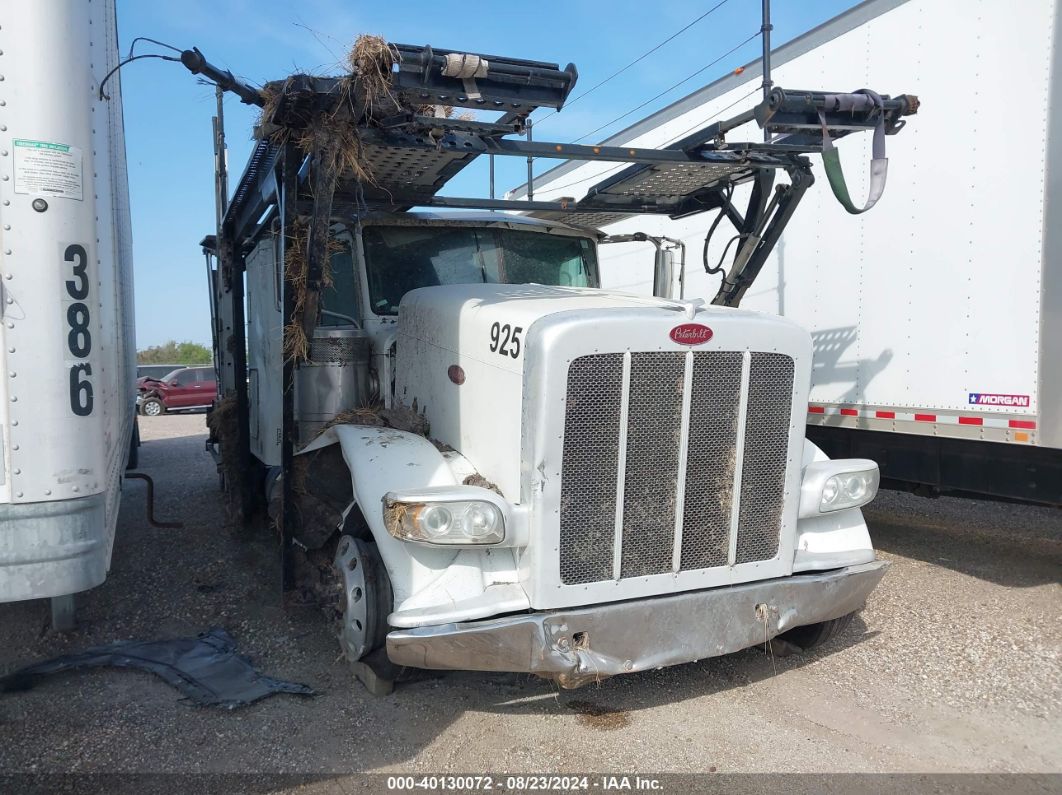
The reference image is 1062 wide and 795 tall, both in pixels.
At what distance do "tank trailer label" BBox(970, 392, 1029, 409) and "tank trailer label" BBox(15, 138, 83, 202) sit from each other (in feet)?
16.5

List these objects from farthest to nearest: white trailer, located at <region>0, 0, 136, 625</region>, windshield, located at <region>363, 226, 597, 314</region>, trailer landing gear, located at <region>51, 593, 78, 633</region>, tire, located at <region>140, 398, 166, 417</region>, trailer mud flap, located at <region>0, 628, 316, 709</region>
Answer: tire, located at <region>140, 398, 166, 417</region> → windshield, located at <region>363, 226, 597, 314</region> → trailer landing gear, located at <region>51, 593, 78, 633</region> → trailer mud flap, located at <region>0, 628, 316, 709</region> → white trailer, located at <region>0, 0, 136, 625</region>

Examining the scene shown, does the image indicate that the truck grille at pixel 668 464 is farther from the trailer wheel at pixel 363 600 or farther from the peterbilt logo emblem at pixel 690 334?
the trailer wheel at pixel 363 600

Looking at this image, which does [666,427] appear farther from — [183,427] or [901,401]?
[183,427]

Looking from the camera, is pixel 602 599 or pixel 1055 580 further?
pixel 1055 580

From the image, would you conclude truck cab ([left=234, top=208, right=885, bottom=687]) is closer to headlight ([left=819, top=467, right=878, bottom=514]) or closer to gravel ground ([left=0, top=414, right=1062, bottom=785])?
headlight ([left=819, top=467, right=878, bottom=514])

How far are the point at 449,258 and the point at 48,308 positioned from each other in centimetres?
276

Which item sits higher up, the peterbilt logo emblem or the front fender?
the peterbilt logo emblem

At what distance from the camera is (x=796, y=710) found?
12.2ft

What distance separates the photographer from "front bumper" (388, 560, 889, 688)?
3.12 meters

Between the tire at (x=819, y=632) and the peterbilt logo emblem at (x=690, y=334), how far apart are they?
1802mm

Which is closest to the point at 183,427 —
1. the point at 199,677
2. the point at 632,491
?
the point at 199,677

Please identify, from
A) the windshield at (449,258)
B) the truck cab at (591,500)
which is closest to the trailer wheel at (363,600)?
the truck cab at (591,500)

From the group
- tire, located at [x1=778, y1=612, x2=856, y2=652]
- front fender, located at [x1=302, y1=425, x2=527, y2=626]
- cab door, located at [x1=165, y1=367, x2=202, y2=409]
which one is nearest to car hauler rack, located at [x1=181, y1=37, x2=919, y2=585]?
front fender, located at [x1=302, y1=425, x2=527, y2=626]

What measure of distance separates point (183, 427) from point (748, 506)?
17.8m
